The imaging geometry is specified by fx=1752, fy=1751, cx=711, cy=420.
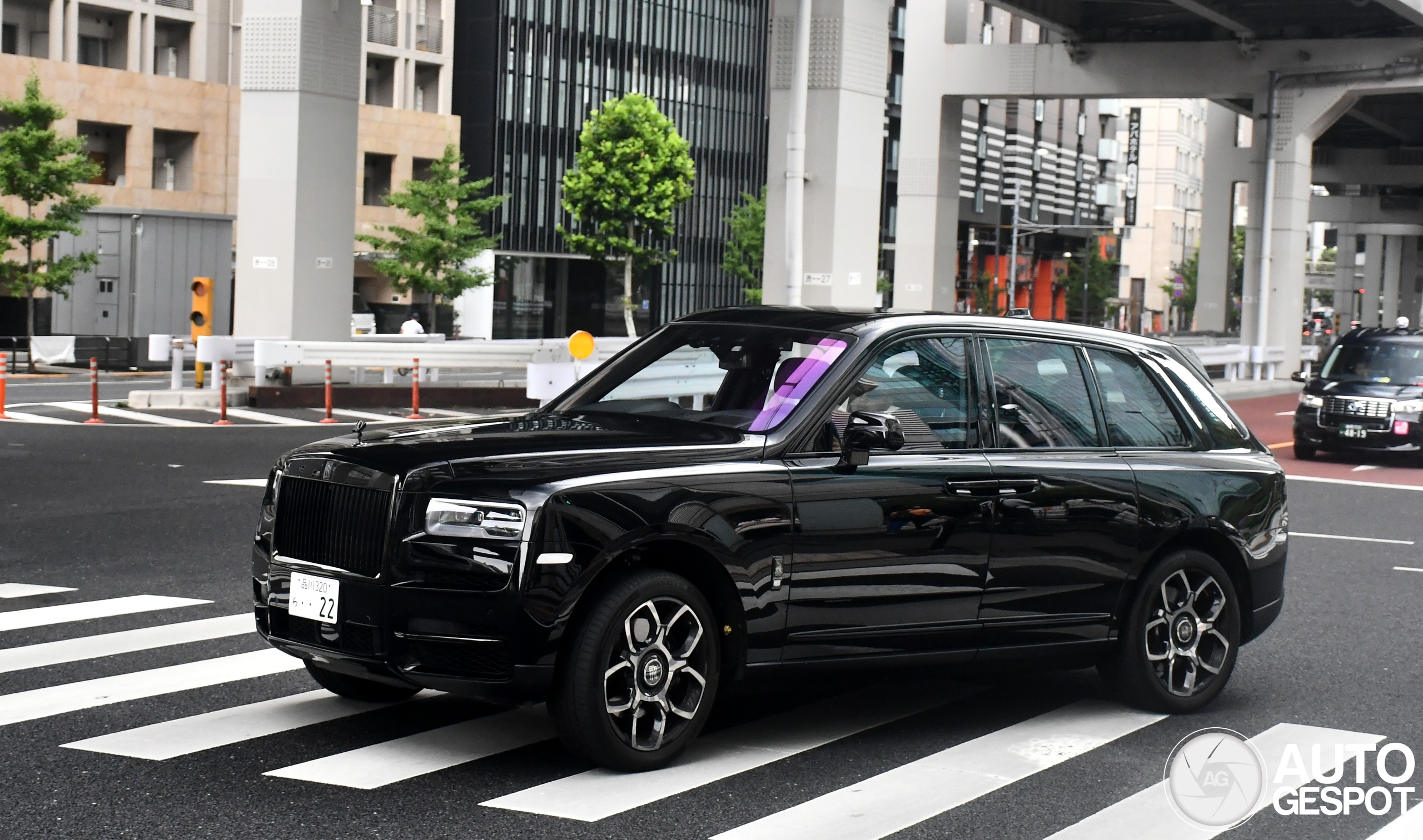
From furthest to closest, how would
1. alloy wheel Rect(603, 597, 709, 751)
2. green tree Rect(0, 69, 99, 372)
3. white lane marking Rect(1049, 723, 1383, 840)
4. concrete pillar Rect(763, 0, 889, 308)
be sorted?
1. green tree Rect(0, 69, 99, 372)
2. concrete pillar Rect(763, 0, 889, 308)
3. alloy wheel Rect(603, 597, 709, 751)
4. white lane marking Rect(1049, 723, 1383, 840)

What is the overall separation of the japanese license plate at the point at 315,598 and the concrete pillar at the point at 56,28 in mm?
48920

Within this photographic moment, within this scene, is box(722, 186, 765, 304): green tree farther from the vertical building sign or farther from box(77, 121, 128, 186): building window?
box(77, 121, 128, 186): building window

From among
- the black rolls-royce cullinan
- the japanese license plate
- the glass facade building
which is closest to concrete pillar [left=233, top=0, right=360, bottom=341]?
the black rolls-royce cullinan

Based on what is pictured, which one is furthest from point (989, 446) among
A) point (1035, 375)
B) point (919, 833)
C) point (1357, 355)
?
point (1357, 355)

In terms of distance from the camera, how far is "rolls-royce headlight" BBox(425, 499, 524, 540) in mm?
5586

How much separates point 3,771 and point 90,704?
3.50ft

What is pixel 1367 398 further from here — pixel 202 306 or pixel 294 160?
pixel 202 306

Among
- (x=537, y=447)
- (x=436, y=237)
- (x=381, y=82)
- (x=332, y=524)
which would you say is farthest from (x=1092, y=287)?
(x=332, y=524)

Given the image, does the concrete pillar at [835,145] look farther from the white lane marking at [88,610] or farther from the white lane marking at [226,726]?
the white lane marking at [226,726]

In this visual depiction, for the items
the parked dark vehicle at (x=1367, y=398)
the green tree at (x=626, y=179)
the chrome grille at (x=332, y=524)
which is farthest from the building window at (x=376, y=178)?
the chrome grille at (x=332, y=524)

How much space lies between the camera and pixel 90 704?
6812 millimetres

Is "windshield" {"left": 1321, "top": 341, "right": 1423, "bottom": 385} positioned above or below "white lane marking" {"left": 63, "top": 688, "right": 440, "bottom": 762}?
above

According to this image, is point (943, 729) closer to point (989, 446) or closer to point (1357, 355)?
point (989, 446)

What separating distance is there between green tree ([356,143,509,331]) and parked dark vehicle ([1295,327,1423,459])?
37602 millimetres
